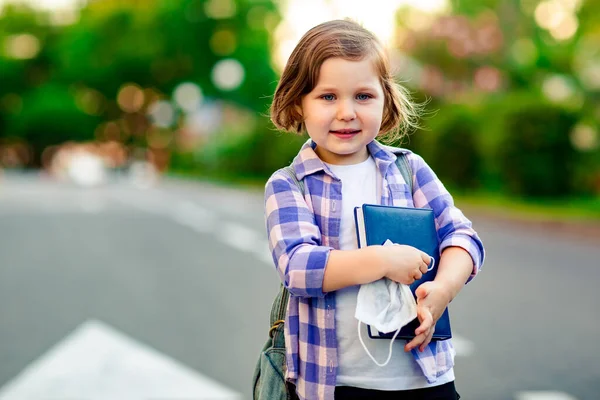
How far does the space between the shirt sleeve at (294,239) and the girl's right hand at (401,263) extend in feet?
0.43

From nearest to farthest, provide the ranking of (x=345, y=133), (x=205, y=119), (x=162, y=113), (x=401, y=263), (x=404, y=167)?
1. (x=401, y=263)
2. (x=345, y=133)
3. (x=404, y=167)
4. (x=205, y=119)
5. (x=162, y=113)

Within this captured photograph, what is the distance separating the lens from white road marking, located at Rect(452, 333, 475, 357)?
5.48 metres

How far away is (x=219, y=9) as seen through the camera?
58719 millimetres

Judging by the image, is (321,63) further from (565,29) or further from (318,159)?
(565,29)

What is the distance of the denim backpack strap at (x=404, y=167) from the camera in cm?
214

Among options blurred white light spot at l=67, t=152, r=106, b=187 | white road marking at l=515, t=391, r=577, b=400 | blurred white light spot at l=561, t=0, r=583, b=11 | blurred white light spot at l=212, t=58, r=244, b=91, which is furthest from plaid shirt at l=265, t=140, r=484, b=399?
blurred white light spot at l=67, t=152, r=106, b=187

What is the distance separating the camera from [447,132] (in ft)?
64.1

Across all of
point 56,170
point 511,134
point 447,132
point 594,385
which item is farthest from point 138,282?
point 56,170

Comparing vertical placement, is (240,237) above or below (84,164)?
above

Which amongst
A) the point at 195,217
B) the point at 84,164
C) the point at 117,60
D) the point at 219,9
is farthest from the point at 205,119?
the point at 195,217

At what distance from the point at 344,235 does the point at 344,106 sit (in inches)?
11.8

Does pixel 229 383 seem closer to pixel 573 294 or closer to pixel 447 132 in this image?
pixel 573 294

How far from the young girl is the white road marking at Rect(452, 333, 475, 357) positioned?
353cm

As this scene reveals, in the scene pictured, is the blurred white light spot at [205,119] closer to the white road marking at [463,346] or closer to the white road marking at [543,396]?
the white road marking at [463,346]
